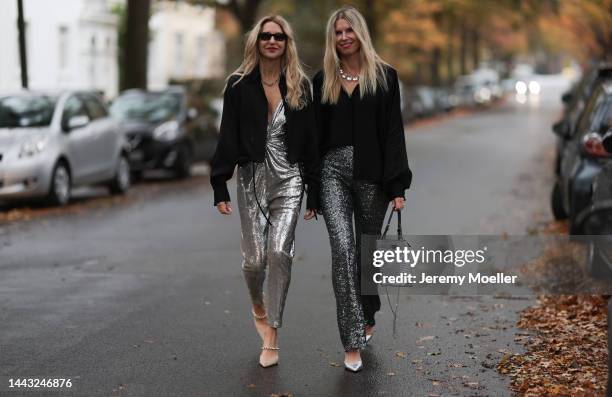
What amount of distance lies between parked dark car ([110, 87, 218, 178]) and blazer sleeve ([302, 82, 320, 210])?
1512 centimetres

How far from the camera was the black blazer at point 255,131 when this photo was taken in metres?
6.49

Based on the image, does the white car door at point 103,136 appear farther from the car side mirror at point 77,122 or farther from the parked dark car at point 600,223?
the parked dark car at point 600,223

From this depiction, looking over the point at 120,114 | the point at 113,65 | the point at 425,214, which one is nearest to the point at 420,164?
the point at 120,114

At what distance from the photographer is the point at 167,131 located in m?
21.7

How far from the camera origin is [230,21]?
211 feet

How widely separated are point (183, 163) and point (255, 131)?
15639 millimetres

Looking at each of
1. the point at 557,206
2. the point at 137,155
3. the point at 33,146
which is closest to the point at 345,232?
the point at 557,206

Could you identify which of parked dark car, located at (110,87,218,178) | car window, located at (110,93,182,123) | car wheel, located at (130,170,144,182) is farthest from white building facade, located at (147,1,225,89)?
car wheel, located at (130,170,144,182)

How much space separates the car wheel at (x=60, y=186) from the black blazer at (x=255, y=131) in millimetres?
9849

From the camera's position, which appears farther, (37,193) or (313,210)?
(37,193)

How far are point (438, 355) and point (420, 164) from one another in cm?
1858

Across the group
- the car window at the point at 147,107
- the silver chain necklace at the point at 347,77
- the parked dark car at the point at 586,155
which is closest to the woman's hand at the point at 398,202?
the silver chain necklace at the point at 347,77

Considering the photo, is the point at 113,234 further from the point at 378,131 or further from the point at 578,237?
the point at 378,131

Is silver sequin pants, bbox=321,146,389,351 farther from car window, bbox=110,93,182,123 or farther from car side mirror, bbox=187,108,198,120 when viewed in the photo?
car side mirror, bbox=187,108,198,120
